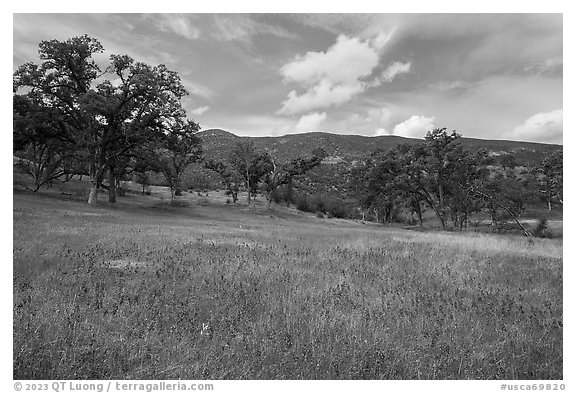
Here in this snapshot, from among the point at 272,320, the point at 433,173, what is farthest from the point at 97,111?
the point at 433,173

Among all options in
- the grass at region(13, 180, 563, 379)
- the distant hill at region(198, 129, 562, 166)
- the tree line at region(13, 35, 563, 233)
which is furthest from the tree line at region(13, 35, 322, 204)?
the grass at region(13, 180, 563, 379)

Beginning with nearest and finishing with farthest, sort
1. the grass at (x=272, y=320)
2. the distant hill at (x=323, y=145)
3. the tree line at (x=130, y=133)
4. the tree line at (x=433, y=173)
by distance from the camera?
the grass at (x=272, y=320)
the tree line at (x=130, y=133)
the tree line at (x=433, y=173)
the distant hill at (x=323, y=145)

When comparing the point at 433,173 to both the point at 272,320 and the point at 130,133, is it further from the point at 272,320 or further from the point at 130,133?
the point at 272,320

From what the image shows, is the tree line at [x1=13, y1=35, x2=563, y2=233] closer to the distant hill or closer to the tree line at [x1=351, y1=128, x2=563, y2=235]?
the tree line at [x1=351, y1=128, x2=563, y2=235]

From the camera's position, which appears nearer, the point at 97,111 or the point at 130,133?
the point at 97,111

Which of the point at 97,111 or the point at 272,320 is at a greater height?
the point at 97,111

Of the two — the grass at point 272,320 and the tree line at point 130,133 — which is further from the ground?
the tree line at point 130,133

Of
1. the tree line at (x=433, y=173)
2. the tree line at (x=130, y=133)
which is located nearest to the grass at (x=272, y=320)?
the tree line at (x=130, y=133)

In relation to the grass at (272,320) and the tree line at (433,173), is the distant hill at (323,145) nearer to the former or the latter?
the tree line at (433,173)

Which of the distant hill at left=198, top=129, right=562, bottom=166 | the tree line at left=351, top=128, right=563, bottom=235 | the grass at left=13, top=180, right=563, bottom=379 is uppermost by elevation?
the distant hill at left=198, top=129, right=562, bottom=166

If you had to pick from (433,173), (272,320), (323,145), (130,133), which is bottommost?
(272,320)

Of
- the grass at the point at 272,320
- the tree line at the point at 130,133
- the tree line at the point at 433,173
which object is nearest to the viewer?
the grass at the point at 272,320

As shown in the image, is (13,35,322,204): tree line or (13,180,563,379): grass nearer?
(13,180,563,379): grass

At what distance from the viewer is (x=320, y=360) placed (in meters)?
3.98
